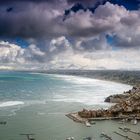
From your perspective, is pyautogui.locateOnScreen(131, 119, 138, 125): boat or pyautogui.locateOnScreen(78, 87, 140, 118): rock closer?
pyautogui.locateOnScreen(131, 119, 138, 125): boat

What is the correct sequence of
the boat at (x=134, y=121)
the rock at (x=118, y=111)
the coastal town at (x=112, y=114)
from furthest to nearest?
1. the rock at (x=118, y=111)
2. the coastal town at (x=112, y=114)
3. the boat at (x=134, y=121)

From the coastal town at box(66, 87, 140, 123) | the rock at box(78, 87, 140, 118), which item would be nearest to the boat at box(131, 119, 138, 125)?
the coastal town at box(66, 87, 140, 123)

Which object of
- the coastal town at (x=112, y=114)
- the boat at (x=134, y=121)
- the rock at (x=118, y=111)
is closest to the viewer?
the boat at (x=134, y=121)

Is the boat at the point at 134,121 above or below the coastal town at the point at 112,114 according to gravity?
below

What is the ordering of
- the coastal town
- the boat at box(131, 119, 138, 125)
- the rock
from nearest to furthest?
the boat at box(131, 119, 138, 125) → the coastal town → the rock

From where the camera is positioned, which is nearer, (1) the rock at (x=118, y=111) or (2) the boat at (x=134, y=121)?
(2) the boat at (x=134, y=121)

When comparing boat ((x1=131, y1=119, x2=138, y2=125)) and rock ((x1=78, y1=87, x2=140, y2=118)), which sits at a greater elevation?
rock ((x1=78, y1=87, x2=140, y2=118))

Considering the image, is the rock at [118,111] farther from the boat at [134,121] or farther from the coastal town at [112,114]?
the boat at [134,121]

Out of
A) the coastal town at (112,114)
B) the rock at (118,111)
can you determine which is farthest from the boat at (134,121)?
the rock at (118,111)

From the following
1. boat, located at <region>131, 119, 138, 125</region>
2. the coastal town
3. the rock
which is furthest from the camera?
the rock

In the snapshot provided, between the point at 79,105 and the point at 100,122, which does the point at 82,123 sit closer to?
the point at 100,122

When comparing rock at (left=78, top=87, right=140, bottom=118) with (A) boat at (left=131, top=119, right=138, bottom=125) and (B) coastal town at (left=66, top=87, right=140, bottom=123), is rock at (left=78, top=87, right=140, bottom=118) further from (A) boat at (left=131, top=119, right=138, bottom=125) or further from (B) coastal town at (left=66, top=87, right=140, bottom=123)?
(A) boat at (left=131, top=119, right=138, bottom=125)

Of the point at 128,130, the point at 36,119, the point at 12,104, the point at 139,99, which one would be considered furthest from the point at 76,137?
the point at 12,104
